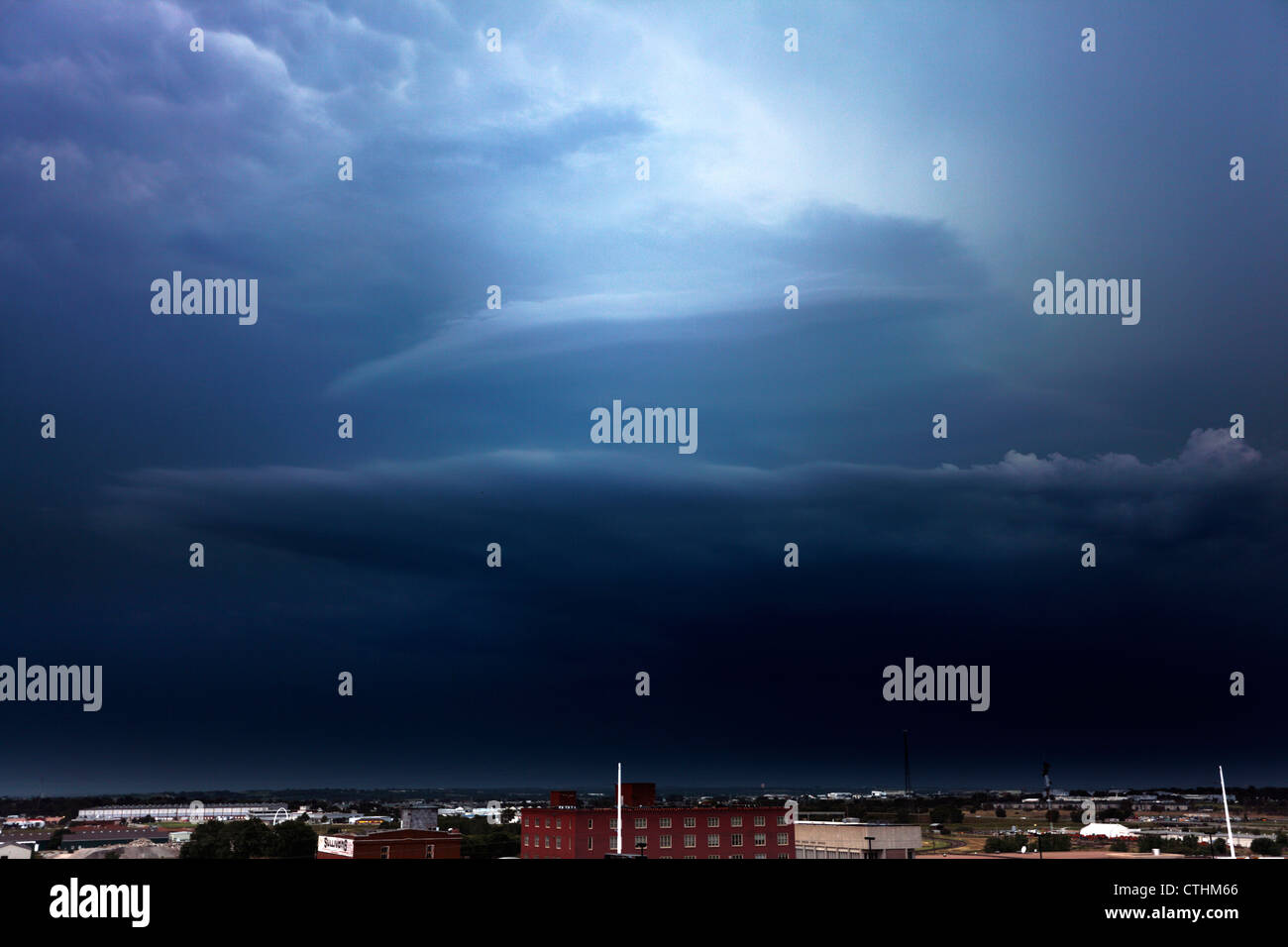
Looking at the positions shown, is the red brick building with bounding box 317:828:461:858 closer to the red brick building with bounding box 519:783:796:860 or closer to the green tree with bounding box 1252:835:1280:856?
the red brick building with bounding box 519:783:796:860

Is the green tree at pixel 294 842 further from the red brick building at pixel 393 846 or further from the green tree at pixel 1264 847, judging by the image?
the green tree at pixel 1264 847

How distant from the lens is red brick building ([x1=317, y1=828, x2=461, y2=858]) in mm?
69875

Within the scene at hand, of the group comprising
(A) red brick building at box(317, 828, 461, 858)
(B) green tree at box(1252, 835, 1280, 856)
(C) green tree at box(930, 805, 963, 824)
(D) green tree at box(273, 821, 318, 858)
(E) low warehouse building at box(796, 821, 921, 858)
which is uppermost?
(A) red brick building at box(317, 828, 461, 858)

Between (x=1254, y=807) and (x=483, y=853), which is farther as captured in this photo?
(x=1254, y=807)

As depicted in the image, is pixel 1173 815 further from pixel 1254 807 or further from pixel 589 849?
pixel 589 849

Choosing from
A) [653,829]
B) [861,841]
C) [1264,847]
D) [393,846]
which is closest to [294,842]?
[393,846]

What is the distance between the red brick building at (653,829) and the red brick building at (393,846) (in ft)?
33.2

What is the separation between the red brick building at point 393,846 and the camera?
69875 millimetres

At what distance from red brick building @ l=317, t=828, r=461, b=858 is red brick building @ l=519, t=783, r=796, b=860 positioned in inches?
398

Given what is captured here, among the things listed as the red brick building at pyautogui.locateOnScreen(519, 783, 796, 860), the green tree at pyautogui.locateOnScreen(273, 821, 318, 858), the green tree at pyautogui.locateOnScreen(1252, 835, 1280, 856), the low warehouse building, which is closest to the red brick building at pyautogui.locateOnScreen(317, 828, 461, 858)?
the green tree at pyautogui.locateOnScreen(273, 821, 318, 858)
